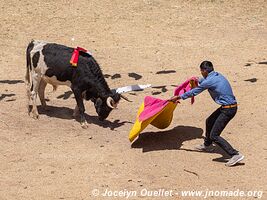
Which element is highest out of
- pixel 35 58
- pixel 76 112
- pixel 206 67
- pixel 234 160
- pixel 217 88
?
pixel 206 67

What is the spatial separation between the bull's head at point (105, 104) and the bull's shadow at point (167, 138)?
41.1 inches

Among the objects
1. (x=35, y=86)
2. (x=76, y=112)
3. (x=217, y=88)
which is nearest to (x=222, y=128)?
(x=217, y=88)

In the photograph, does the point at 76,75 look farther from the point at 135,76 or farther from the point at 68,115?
the point at 135,76

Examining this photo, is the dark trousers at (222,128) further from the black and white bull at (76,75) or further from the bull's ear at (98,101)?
the bull's ear at (98,101)

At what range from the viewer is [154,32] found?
20.9 m

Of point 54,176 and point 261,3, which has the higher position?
point 261,3

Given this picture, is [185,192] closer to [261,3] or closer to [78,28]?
[78,28]

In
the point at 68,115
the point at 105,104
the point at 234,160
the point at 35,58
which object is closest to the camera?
the point at 234,160

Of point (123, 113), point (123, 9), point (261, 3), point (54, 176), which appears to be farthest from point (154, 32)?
point (54, 176)

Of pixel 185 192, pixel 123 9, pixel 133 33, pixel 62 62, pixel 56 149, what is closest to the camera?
pixel 185 192

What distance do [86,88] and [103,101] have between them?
51 cm

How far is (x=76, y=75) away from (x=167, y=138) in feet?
8.61

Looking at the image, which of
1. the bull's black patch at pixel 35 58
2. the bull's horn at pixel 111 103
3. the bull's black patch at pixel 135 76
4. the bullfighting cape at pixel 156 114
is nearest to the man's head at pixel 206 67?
the bullfighting cape at pixel 156 114

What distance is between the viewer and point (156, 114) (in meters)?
11.9
